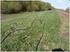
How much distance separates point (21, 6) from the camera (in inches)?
79.1

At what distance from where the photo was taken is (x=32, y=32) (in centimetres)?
199

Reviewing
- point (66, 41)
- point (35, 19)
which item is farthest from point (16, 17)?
point (66, 41)

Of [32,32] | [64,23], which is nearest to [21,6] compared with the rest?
[32,32]

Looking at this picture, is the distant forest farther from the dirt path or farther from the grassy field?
the dirt path

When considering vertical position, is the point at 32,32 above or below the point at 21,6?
below

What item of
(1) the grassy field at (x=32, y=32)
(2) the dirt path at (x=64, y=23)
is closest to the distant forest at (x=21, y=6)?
(1) the grassy field at (x=32, y=32)

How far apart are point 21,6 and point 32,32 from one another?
1.09 ft

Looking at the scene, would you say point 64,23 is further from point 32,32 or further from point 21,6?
point 21,6

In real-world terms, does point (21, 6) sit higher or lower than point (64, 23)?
higher

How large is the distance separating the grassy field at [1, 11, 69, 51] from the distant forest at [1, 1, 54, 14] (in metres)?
0.05

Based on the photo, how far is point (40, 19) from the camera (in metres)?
2.02

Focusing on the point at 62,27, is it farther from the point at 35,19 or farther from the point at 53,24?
the point at 35,19

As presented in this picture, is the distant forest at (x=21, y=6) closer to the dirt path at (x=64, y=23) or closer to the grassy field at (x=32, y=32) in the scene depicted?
the grassy field at (x=32, y=32)

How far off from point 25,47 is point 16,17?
371 millimetres
